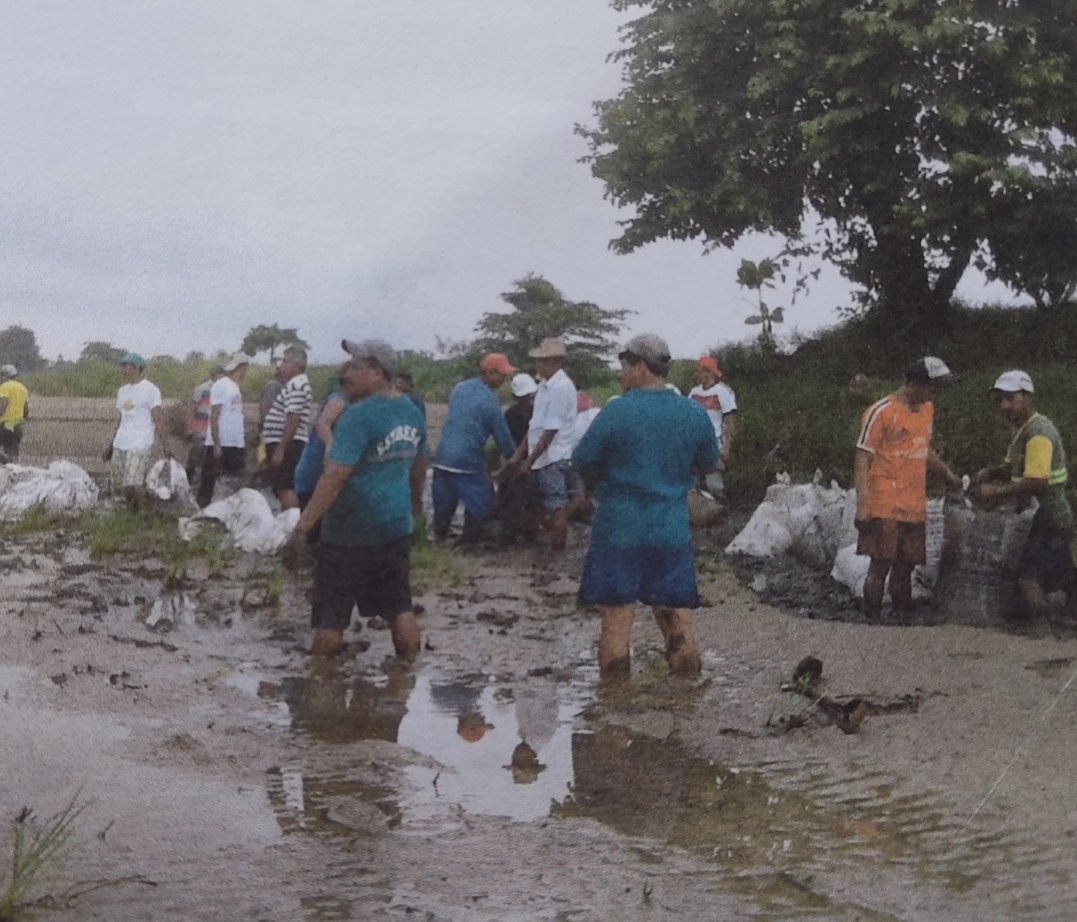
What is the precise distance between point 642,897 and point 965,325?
19271mm

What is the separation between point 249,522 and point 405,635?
447cm

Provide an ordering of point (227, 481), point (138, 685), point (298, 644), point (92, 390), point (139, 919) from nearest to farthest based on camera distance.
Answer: point (139, 919)
point (138, 685)
point (298, 644)
point (227, 481)
point (92, 390)

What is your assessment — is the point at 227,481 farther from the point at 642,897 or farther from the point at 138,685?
the point at 642,897

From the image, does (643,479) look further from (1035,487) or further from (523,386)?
(523,386)

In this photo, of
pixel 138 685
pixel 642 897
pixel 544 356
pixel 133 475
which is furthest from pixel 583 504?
pixel 642 897

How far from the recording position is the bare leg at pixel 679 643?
6.89 meters

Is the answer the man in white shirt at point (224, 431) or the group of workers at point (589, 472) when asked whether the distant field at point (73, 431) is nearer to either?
the man in white shirt at point (224, 431)

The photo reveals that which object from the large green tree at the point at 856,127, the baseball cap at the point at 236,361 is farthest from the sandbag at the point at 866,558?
the large green tree at the point at 856,127

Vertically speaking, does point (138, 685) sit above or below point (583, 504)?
below

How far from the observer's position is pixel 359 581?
6.93 metres

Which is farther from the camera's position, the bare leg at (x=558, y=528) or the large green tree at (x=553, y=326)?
the large green tree at (x=553, y=326)

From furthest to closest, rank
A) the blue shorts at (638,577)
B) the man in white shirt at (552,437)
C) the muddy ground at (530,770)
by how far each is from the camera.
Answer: the man in white shirt at (552,437)
the blue shorts at (638,577)
the muddy ground at (530,770)

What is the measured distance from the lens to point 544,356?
35.6ft

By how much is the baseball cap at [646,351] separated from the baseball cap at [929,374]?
228 centimetres
